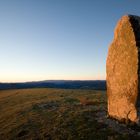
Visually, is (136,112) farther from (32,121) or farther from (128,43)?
(32,121)

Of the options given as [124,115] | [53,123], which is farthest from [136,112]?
[53,123]

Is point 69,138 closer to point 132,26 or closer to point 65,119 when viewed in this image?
point 65,119

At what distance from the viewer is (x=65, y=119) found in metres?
18.0

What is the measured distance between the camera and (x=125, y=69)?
1498cm

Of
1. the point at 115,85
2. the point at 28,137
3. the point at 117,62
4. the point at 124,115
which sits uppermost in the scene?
the point at 117,62

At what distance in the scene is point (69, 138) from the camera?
1402 centimetres

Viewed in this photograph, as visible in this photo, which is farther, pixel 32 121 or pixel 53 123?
pixel 32 121

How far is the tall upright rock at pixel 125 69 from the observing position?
14.0 meters

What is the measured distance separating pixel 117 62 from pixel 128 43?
1806 mm

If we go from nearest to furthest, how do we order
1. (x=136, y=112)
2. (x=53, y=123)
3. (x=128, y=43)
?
(x=136, y=112) < (x=128, y=43) < (x=53, y=123)

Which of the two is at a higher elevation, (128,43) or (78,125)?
(128,43)

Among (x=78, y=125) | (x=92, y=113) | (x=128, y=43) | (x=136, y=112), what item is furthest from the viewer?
(x=92, y=113)

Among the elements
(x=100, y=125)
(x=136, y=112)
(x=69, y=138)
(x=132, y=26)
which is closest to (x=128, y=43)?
(x=132, y=26)

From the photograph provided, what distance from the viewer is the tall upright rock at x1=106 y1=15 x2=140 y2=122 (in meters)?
14.0
